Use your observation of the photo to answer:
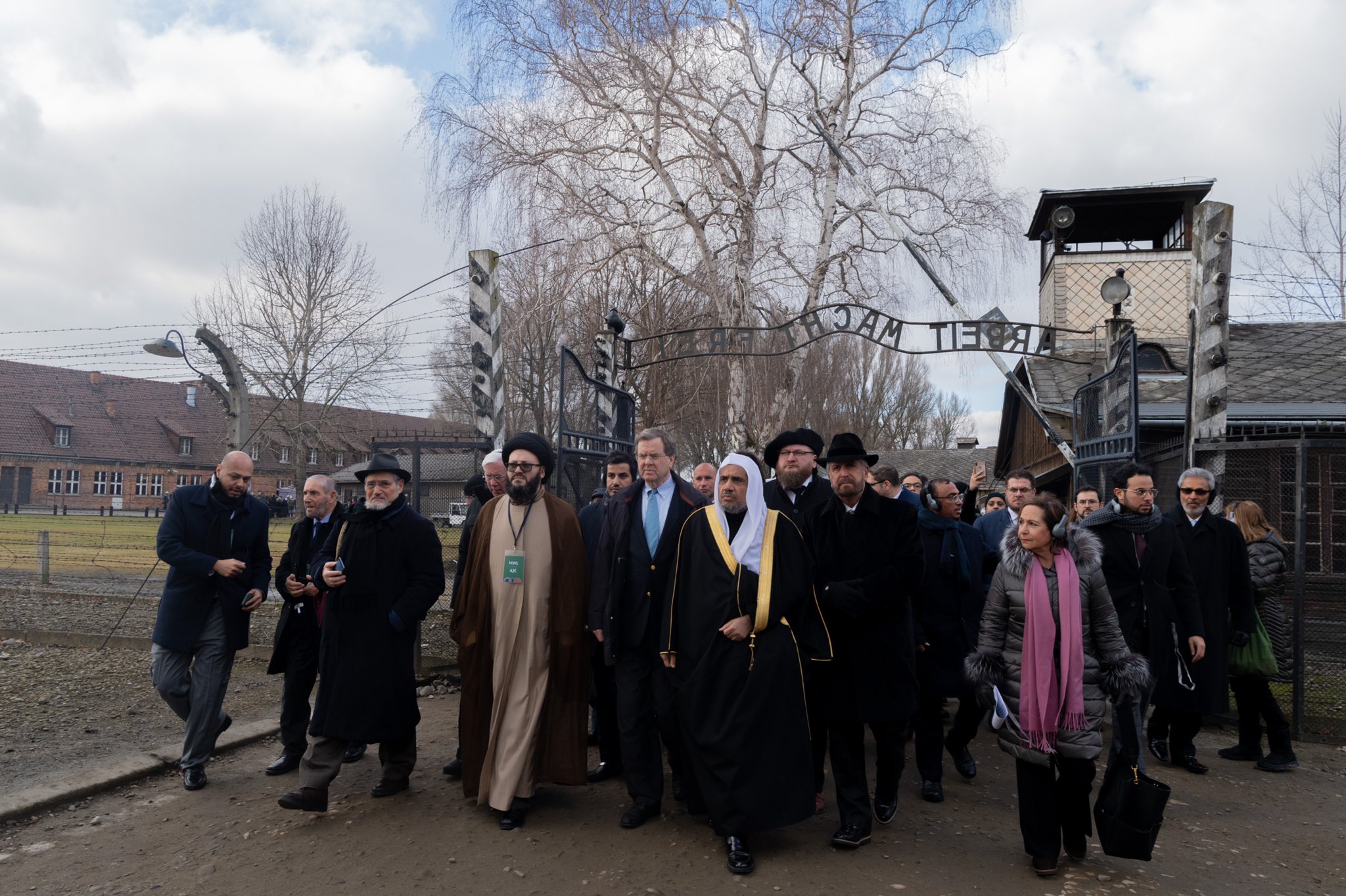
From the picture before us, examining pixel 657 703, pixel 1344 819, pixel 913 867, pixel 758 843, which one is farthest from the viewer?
pixel 1344 819

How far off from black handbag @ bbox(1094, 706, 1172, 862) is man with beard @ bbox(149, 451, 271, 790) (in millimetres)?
4667

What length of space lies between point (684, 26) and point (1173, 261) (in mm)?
12204

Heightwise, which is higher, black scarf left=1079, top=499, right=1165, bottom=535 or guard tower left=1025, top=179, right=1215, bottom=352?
guard tower left=1025, top=179, right=1215, bottom=352

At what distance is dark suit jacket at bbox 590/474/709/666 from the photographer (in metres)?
4.93

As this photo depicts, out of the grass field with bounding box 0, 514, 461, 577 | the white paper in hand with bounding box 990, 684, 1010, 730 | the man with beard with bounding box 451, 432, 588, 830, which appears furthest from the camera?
the grass field with bounding box 0, 514, 461, 577

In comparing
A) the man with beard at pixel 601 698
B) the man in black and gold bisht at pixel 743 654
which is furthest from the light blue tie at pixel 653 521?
the man in black and gold bisht at pixel 743 654

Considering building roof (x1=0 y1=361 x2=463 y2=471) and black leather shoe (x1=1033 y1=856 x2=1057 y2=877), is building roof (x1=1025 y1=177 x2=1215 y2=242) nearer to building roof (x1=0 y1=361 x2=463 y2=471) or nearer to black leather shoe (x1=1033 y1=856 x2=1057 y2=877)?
black leather shoe (x1=1033 y1=856 x2=1057 y2=877)

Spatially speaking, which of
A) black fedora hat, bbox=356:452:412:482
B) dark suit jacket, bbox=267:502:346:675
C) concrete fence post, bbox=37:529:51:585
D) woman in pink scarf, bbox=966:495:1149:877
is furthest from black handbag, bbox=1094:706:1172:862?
concrete fence post, bbox=37:529:51:585

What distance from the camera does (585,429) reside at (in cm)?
876

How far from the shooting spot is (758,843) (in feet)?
14.9

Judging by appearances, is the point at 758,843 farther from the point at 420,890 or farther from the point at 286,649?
the point at 286,649

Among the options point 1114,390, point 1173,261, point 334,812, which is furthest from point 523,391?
point 334,812

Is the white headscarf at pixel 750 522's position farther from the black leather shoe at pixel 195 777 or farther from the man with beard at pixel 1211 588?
the black leather shoe at pixel 195 777

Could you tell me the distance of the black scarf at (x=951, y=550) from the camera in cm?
568
